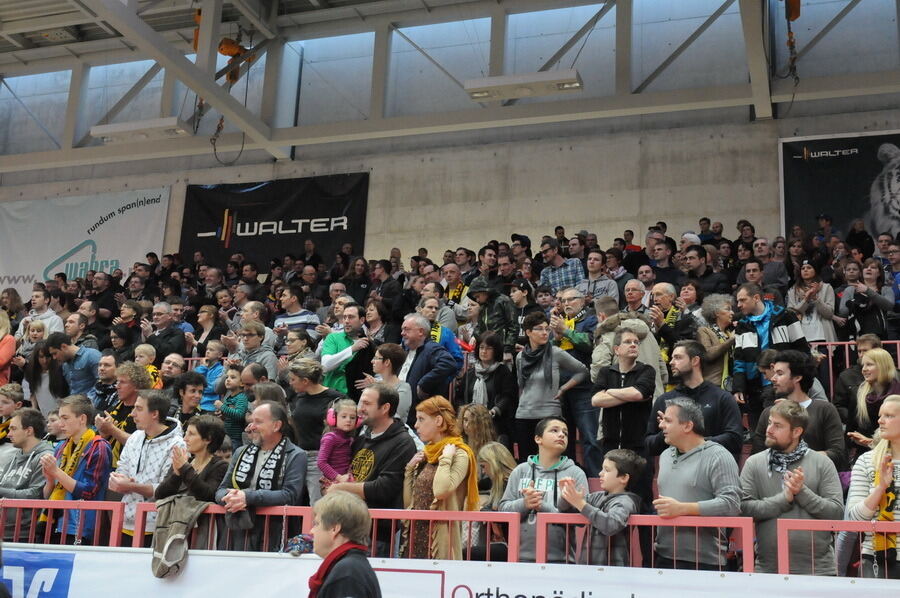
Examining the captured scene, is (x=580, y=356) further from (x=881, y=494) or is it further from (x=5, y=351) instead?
(x=5, y=351)

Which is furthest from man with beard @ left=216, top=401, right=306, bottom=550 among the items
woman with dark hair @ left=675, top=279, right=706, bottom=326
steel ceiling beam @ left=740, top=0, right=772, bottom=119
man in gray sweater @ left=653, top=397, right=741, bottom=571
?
steel ceiling beam @ left=740, top=0, right=772, bottom=119

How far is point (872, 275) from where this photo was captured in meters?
8.94

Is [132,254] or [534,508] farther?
[132,254]

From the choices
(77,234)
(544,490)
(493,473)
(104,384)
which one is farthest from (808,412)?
(77,234)

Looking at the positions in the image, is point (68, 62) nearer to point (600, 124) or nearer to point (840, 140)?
point (600, 124)

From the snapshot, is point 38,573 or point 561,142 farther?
point 561,142

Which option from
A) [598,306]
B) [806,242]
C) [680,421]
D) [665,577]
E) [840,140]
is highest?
[840,140]

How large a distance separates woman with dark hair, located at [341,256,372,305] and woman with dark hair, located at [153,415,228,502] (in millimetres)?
6488

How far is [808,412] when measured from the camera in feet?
19.2

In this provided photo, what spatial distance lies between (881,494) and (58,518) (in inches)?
191

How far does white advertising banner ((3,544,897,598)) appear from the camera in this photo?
415cm

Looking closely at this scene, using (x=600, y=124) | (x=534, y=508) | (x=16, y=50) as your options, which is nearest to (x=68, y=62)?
(x=16, y=50)

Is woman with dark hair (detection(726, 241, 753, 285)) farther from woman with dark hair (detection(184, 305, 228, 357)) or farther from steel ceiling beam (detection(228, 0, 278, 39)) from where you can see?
steel ceiling beam (detection(228, 0, 278, 39))

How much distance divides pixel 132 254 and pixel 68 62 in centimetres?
358
